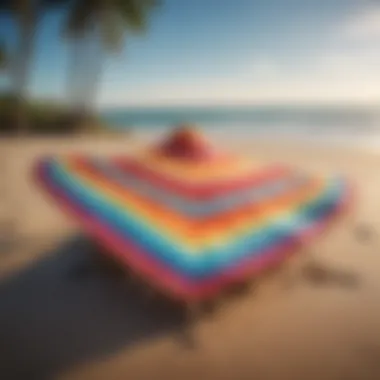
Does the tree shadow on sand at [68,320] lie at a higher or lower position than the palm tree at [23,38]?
lower

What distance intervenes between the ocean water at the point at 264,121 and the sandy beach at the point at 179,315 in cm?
3

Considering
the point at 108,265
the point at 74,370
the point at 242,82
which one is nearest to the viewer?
the point at 74,370

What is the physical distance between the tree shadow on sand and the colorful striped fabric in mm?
107

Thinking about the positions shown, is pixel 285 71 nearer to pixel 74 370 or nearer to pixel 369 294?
pixel 369 294

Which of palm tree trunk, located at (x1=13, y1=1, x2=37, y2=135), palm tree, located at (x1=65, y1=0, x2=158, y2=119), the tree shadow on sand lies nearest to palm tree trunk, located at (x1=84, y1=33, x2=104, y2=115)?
palm tree, located at (x1=65, y1=0, x2=158, y2=119)

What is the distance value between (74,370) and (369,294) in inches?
21.2

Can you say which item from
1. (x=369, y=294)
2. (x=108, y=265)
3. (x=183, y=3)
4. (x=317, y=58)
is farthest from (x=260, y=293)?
(x=183, y=3)

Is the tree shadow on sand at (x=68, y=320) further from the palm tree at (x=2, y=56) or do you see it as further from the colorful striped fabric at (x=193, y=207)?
the palm tree at (x=2, y=56)

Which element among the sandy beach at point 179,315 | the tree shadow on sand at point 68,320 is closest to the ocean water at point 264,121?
the sandy beach at point 179,315

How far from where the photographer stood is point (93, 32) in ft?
3.00

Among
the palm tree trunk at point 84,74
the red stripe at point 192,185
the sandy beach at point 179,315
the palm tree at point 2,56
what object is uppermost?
the palm tree at point 2,56

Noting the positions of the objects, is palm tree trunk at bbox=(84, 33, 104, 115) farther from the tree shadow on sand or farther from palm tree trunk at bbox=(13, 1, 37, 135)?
the tree shadow on sand

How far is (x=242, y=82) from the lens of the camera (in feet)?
3.15

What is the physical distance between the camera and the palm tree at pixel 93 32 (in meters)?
0.91
